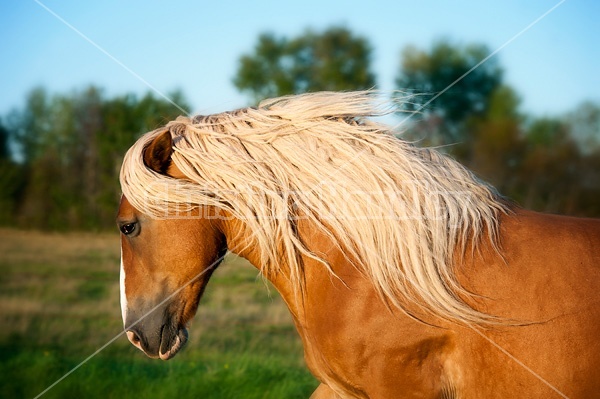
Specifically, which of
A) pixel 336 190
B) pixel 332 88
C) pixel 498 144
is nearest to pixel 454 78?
pixel 498 144

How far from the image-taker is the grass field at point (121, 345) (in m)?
5.23

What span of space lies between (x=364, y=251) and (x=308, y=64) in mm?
17154

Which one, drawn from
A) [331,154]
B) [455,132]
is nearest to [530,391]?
[331,154]

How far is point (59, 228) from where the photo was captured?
68.7 feet

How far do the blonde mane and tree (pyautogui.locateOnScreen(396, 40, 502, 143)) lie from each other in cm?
1499

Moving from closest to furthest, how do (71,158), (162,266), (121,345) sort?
(162,266)
(121,345)
(71,158)

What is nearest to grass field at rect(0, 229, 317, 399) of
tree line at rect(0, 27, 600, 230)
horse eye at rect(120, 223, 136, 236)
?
horse eye at rect(120, 223, 136, 236)

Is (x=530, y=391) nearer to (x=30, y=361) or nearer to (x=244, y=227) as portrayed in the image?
(x=244, y=227)

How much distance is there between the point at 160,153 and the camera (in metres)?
3.12

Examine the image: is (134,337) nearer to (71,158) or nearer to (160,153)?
(160,153)

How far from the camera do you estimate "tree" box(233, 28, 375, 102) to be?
18438 millimetres

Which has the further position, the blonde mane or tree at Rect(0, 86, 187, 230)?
tree at Rect(0, 86, 187, 230)

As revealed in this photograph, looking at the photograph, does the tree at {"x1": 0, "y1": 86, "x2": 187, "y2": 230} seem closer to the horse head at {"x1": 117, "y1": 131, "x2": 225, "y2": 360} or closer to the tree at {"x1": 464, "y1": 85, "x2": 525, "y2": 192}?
the tree at {"x1": 464, "y1": 85, "x2": 525, "y2": 192}

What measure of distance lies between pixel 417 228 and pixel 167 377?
344 cm
